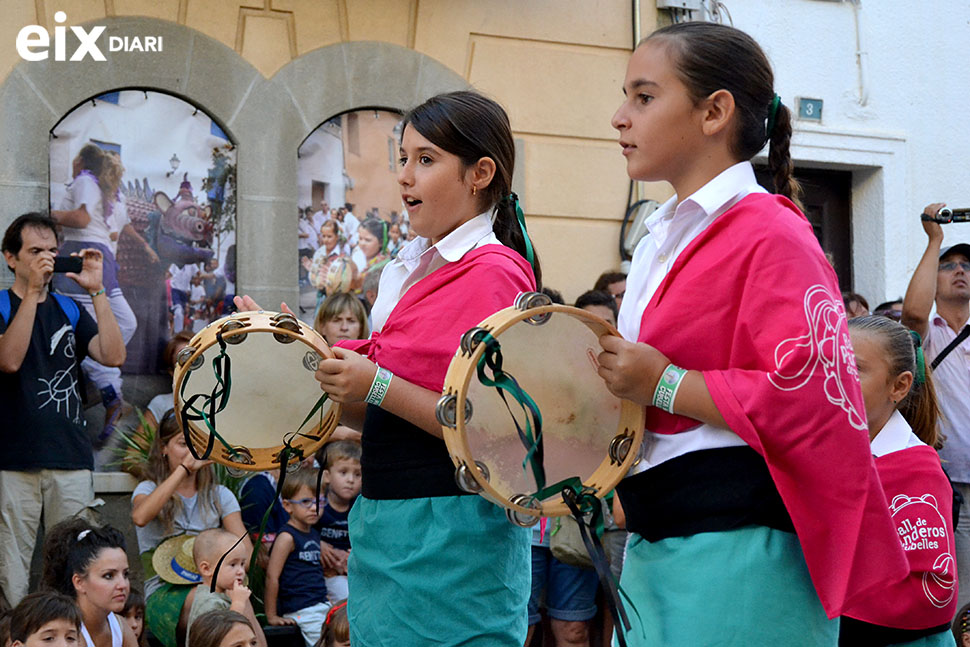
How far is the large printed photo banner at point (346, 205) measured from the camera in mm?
6938

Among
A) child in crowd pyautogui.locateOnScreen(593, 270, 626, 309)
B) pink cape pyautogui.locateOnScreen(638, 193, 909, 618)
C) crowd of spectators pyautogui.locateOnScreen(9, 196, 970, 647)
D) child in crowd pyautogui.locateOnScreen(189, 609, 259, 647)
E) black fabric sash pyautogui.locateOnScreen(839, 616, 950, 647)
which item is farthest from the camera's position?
child in crowd pyautogui.locateOnScreen(593, 270, 626, 309)

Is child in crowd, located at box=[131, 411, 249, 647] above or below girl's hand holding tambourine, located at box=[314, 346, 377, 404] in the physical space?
below

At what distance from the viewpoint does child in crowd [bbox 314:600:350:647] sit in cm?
488

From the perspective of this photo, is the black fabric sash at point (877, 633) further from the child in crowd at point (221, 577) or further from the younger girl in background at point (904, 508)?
the child in crowd at point (221, 577)

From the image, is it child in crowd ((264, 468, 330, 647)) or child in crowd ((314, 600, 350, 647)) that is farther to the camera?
child in crowd ((264, 468, 330, 647))

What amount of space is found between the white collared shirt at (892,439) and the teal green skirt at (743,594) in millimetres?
1140

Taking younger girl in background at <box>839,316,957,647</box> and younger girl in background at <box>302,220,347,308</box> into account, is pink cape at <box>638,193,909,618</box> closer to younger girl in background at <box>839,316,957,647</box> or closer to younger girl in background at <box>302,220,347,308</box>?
younger girl in background at <box>839,316,957,647</box>

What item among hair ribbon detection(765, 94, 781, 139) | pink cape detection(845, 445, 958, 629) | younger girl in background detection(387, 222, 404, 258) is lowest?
pink cape detection(845, 445, 958, 629)

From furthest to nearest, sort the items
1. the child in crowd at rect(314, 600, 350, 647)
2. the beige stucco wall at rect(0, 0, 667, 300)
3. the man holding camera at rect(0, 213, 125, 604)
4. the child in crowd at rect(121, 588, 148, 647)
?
the beige stucco wall at rect(0, 0, 667, 300), the man holding camera at rect(0, 213, 125, 604), the child in crowd at rect(121, 588, 148, 647), the child in crowd at rect(314, 600, 350, 647)

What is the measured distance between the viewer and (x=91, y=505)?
5637 mm

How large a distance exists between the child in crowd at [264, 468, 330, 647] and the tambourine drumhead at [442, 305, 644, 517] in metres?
3.32

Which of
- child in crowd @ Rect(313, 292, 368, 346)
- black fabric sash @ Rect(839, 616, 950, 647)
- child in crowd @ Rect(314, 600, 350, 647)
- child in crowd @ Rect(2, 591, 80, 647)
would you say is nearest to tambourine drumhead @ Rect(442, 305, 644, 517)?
black fabric sash @ Rect(839, 616, 950, 647)

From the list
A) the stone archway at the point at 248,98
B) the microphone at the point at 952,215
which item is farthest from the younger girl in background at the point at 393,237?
the microphone at the point at 952,215

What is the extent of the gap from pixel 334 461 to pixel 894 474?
132 inches
